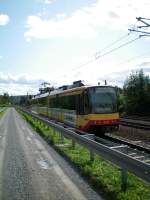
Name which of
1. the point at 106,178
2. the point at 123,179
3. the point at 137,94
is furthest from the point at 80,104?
the point at 137,94

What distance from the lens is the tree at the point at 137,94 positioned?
2274 inches

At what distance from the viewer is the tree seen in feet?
189

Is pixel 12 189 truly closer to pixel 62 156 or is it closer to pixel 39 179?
pixel 39 179

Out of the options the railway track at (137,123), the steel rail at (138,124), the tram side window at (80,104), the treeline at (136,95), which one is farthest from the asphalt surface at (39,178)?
the treeline at (136,95)

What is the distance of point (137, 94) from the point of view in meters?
58.8

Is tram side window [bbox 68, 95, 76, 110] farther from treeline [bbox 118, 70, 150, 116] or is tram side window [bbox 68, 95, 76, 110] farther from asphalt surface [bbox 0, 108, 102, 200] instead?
treeline [bbox 118, 70, 150, 116]

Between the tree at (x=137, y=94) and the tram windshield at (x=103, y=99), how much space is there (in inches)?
1385

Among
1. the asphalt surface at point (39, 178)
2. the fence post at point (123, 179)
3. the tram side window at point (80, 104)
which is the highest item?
the tram side window at point (80, 104)

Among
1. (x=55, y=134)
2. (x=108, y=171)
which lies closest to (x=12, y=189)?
(x=108, y=171)

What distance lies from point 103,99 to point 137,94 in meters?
37.7

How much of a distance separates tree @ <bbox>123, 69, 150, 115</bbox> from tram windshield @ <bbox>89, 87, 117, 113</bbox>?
3518 cm

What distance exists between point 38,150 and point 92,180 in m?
6.21

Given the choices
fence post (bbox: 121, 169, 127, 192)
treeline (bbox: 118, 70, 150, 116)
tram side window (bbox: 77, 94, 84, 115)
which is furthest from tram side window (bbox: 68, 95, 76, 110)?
treeline (bbox: 118, 70, 150, 116)

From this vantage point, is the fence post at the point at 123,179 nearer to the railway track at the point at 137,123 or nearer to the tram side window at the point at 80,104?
the tram side window at the point at 80,104
